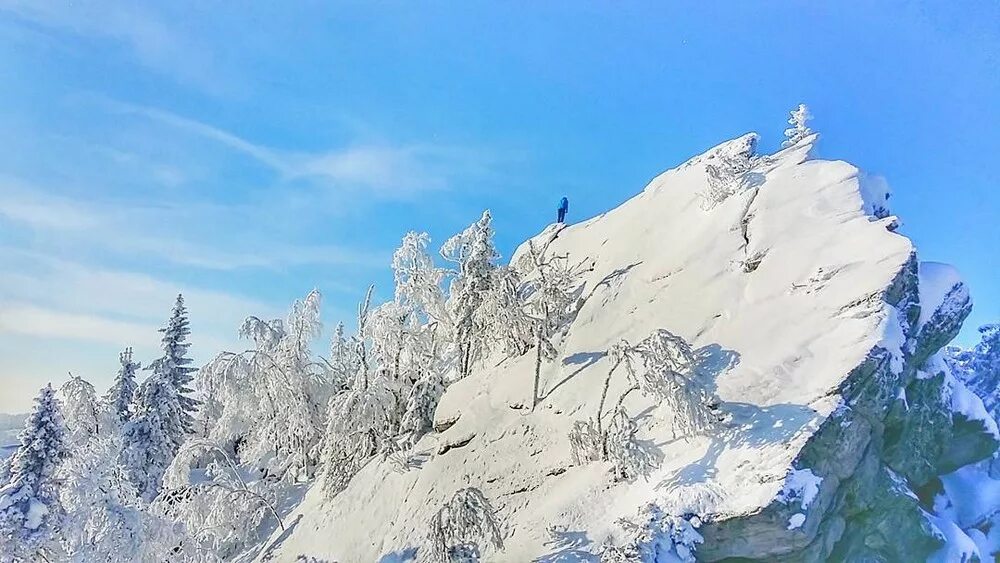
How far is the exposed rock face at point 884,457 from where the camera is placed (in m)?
14.9

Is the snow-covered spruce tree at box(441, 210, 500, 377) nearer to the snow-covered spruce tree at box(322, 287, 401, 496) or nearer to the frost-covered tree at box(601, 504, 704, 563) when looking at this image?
the snow-covered spruce tree at box(322, 287, 401, 496)

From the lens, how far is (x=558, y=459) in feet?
62.1

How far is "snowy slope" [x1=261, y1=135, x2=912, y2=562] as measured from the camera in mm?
15867

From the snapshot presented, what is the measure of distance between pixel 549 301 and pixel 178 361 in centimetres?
1903

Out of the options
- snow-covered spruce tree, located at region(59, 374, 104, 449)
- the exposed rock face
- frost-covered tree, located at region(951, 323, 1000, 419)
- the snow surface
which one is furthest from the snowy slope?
frost-covered tree, located at region(951, 323, 1000, 419)

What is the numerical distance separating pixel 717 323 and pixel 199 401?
24.2 m

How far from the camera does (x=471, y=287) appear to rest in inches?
960

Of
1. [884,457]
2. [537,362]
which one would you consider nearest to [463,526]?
[537,362]

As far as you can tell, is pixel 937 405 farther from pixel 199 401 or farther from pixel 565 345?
pixel 199 401

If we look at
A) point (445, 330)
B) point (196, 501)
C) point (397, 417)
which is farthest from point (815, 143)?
point (196, 501)

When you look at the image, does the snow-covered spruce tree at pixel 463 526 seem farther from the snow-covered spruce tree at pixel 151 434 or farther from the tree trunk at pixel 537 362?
the snow-covered spruce tree at pixel 151 434

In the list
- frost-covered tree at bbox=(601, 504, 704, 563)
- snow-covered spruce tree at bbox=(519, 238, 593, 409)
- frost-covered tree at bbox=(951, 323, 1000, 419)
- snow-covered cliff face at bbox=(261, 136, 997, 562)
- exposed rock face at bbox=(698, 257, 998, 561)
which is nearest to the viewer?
frost-covered tree at bbox=(601, 504, 704, 563)

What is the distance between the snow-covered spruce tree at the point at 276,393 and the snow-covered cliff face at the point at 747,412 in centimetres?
277

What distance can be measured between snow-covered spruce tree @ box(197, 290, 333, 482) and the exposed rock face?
15.6 meters
